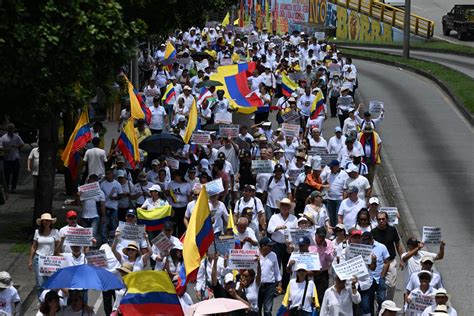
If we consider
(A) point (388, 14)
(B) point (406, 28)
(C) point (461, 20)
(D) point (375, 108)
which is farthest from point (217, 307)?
(A) point (388, 14)

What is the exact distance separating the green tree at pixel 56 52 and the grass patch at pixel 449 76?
18.7 metres

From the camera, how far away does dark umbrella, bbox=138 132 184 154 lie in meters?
27.5

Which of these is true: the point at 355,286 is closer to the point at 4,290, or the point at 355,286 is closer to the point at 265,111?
the point at 4,290

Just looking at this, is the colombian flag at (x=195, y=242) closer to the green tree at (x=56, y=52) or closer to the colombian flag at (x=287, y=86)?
the green tree at (x=56, y=52)

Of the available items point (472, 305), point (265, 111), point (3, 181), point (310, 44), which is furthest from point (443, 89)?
point (472, 305)

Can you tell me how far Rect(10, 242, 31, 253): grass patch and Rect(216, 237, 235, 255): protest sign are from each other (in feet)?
22.0

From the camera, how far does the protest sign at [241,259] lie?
722 inches

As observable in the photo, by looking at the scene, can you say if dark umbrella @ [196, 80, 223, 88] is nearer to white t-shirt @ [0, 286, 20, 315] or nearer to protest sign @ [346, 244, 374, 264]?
protest sign @ [346, 244, 374, 264]

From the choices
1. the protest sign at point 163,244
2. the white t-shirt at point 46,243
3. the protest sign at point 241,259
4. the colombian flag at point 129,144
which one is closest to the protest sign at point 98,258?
the protest sign at point 163,244

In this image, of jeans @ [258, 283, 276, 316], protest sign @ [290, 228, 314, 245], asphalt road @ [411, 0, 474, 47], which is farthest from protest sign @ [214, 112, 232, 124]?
asphalt road @ [411, 0, 474, 47]

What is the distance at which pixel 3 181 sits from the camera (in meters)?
30.6

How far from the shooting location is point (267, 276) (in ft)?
62.4

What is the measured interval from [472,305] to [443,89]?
24.4 meters

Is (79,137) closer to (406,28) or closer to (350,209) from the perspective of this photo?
(350,209)
